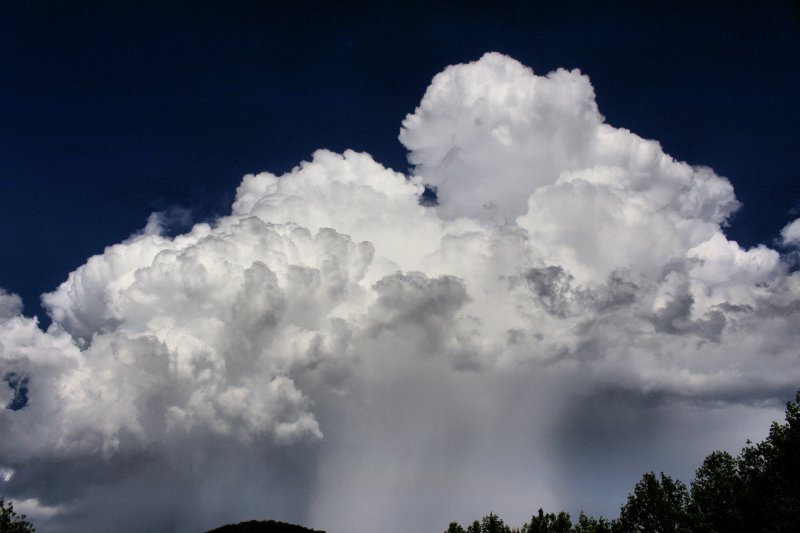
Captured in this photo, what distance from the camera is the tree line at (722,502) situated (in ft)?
285

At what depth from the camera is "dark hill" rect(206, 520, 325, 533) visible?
101 m

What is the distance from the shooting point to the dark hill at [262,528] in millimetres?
101375

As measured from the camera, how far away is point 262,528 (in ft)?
333

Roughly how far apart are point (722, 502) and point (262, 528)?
7902 centimetres

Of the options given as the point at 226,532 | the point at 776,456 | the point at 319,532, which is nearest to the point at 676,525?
the point at 776,456

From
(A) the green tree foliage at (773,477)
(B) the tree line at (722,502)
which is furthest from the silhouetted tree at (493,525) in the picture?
(A) the green tree foliage at (773,477)

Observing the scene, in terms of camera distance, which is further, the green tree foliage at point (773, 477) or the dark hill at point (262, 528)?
the dark hill at point (262, 528)

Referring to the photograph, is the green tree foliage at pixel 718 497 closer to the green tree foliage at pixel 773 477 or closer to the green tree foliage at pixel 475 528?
the green tree foliage at pixel 773 477

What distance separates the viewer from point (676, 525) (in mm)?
102125

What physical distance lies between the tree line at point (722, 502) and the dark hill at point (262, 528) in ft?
96.9

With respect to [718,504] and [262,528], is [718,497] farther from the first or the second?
[262,528]

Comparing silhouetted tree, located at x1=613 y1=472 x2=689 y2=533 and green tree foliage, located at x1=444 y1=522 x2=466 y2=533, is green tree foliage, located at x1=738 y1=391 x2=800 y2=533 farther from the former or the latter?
green tree foliage, located at x1=444 y1=522 x2=466 y2=533

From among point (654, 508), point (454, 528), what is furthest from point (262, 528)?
point (654, 508)

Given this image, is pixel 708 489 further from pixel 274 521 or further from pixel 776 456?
pixel 274 521
